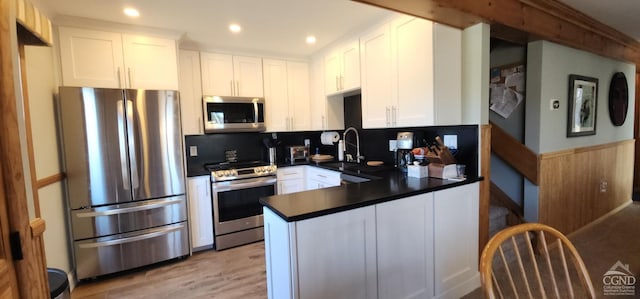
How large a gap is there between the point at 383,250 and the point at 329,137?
2.24 metres

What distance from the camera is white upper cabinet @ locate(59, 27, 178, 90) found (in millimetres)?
2387

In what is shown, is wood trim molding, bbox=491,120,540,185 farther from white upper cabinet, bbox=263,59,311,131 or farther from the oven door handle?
the oven door handle

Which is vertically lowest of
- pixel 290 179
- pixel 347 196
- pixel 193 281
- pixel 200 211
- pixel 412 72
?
pixel 193 281

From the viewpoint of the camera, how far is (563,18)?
7.91ft

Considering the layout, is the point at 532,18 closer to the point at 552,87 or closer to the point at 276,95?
the point at 552,87

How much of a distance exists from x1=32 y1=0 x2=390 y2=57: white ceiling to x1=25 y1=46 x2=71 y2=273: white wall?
454mm

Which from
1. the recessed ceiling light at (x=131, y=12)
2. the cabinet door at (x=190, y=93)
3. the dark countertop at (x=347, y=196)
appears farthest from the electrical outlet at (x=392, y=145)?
the recessed ceiling light at (x=131, y=12)

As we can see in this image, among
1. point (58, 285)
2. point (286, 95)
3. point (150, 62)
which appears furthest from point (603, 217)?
point (150, 62)

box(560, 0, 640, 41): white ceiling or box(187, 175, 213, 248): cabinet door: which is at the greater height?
box(560, 0, 640, 41): white ceiling

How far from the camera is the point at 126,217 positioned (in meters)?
2.52

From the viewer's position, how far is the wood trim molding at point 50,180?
1.97 m

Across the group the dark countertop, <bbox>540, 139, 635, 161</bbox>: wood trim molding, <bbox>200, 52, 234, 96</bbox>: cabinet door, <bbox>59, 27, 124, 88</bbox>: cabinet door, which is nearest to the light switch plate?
<bbox>540, 139, 635, 161</bbox>: wood trim molding

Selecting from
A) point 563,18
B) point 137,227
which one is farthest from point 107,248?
point 563,18

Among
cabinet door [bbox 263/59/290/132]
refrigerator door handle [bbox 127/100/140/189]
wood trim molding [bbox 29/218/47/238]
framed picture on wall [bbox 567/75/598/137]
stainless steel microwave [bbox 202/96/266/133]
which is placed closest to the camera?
wood trim molding [bbox 29/218/47/238]
